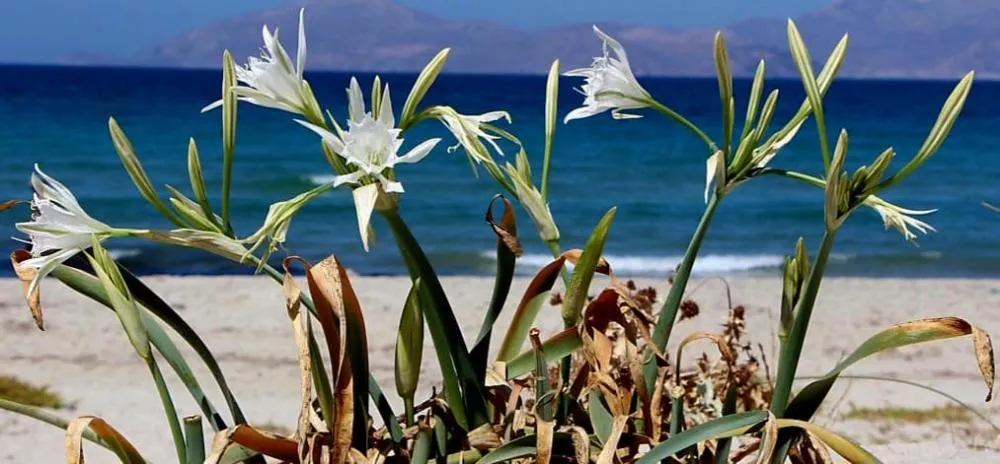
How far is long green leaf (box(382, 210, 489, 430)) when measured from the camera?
141 cm

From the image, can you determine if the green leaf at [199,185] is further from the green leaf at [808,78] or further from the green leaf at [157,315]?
the green leaf at [808,78]

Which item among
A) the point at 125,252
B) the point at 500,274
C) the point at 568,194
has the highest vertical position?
the point at 568,194

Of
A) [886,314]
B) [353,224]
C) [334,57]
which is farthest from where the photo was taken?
[334,57]

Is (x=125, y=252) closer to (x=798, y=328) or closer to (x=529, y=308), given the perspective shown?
(x=529, y=308)

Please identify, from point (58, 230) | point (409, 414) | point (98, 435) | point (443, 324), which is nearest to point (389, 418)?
point (409, 414)

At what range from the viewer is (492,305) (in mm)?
1619

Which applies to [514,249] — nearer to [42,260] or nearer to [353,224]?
[42,260]

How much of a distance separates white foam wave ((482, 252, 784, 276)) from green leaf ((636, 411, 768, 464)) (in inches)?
380

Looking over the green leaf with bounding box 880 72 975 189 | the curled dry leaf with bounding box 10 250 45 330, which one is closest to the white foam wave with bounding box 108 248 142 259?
the curled dry leaf with bounding box 10 250 45 330

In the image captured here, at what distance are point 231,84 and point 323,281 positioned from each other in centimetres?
25

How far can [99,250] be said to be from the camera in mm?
1330

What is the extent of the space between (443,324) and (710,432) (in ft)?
1.14

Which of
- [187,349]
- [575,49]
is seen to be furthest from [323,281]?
[575,49]

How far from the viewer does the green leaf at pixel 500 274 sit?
153 cm
